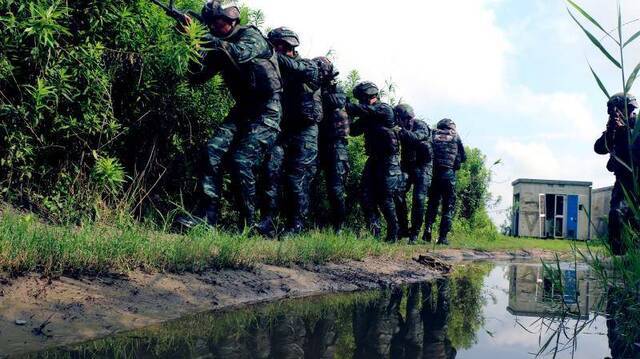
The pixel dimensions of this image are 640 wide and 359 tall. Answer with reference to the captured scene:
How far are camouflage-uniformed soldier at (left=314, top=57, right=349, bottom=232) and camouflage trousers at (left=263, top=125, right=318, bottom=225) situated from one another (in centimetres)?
79

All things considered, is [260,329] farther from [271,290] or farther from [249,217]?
[249,217]

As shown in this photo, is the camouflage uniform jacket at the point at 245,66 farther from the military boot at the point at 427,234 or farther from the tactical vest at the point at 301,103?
the military boot at the point at 427,234

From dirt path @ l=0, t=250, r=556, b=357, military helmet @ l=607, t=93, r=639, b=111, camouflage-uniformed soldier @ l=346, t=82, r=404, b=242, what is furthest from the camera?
camouflage-uniformed soldier @ l=346, t=82, r=404, b=242

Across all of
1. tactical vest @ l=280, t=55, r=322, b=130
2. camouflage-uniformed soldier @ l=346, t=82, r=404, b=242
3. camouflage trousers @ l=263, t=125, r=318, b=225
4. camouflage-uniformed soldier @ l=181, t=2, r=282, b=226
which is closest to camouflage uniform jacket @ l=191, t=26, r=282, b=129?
camouflage-uniformed soldier @ l=181, t=2, r=282, b=226

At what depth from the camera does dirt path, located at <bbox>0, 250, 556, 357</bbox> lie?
9.12 feet

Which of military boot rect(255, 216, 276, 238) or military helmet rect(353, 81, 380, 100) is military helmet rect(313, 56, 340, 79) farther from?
military boot rect(255, 216, 276, 238)

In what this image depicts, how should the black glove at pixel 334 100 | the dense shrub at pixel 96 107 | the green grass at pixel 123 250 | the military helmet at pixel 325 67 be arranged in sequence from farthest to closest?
the black glove at pixel 334 100, the military helmet at pixel 325 67, the dense shrub at pixel 96 107, the green grass at pixel 123 250

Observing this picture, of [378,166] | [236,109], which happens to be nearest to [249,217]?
[236,109]

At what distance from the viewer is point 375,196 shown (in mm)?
9641

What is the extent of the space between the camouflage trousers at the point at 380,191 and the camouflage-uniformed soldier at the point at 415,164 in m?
1.26

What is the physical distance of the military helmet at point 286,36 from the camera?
288 inches

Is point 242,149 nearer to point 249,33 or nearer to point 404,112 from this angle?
point 249,33

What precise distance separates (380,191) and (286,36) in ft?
10.2

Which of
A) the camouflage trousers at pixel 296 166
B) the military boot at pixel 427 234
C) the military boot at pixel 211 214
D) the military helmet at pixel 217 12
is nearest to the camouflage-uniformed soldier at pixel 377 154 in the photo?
the camouflage trousers at pixel 296 166
